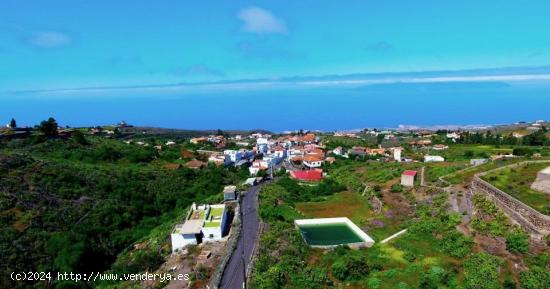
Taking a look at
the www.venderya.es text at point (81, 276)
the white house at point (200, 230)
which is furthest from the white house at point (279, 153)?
the www.venderya.es text at point (81, 276)

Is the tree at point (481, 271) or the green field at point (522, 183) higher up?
the green field at point (522, 183)

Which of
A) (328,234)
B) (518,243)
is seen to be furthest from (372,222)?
(518,243)

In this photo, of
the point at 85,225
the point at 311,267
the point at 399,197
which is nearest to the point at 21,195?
the point at 85,225

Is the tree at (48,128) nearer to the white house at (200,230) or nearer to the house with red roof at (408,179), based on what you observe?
the white house at (200,230)

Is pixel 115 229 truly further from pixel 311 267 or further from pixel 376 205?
pixel 376 205

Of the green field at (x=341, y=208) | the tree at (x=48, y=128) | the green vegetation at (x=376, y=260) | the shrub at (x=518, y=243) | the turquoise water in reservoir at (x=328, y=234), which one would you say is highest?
the tree at (x=48, y=128)
